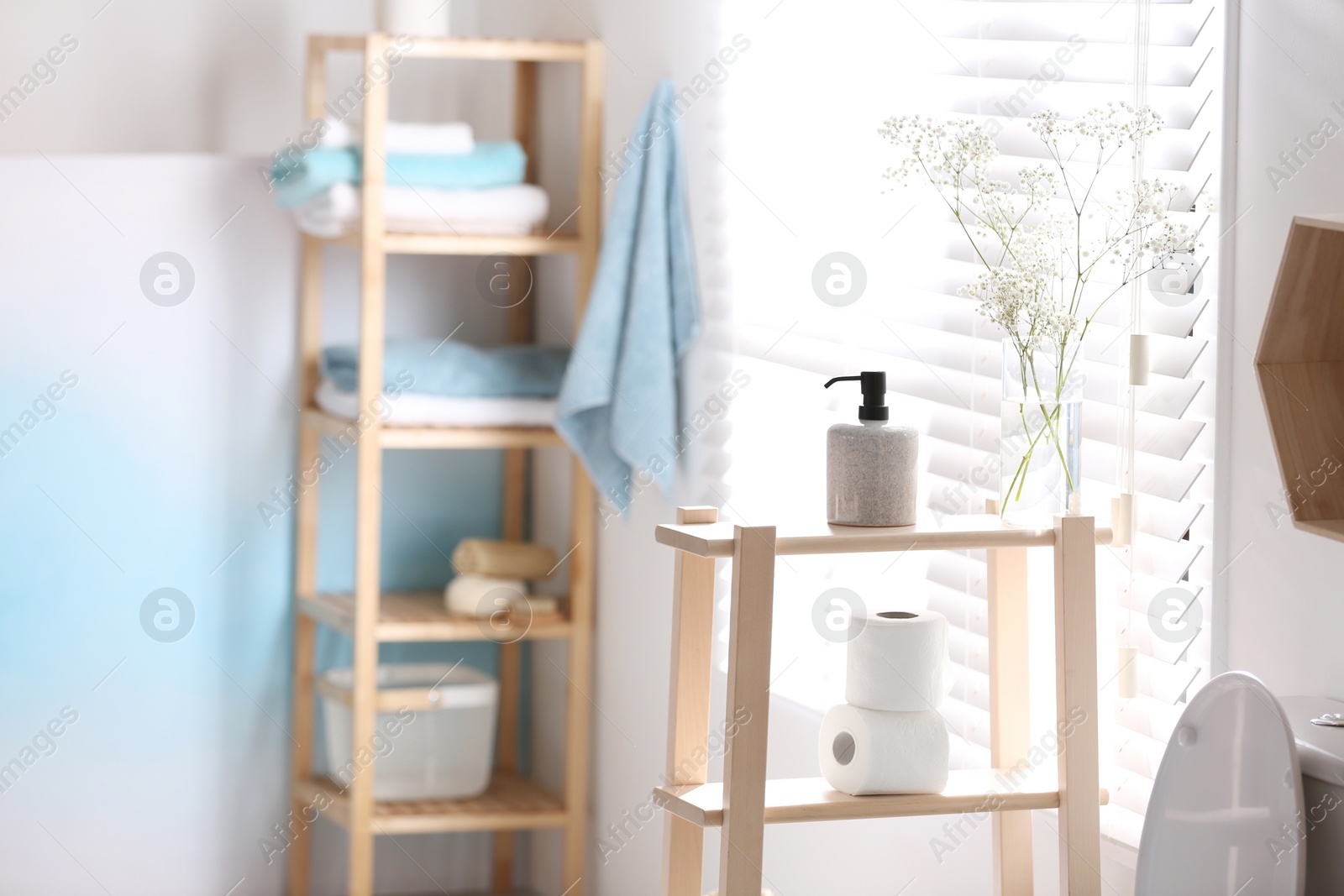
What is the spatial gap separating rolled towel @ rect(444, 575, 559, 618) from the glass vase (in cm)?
115

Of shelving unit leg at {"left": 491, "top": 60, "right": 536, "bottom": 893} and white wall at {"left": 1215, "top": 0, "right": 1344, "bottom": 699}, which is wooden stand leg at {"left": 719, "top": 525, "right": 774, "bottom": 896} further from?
shelving unit leg at {"left": 491, "top": 60, "right": 536, "bottom": 893}

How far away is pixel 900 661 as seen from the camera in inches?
45.9

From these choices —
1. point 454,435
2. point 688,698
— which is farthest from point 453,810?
point 688,698

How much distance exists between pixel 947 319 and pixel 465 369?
2.97 feet

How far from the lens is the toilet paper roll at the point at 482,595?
2207 mm

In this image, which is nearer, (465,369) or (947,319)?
(947,319)

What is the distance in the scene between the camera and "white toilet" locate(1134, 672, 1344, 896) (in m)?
0.97

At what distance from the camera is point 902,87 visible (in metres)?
1.54

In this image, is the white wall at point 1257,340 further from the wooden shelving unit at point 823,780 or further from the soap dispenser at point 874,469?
the soap dispenser at point 874,469

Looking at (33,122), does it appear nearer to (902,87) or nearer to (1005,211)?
(902,87)

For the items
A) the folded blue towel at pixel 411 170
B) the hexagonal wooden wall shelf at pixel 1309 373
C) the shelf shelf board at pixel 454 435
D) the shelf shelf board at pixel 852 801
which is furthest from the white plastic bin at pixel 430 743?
the hexagonal wooden wall shelf at pixel 1309 373

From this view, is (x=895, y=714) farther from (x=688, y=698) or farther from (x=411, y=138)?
(x=411, y=138)

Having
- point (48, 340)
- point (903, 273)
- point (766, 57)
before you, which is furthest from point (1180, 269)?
point (48, 340)

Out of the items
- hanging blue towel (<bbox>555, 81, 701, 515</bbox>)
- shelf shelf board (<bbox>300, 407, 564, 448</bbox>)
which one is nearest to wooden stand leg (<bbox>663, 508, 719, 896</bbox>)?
hanging blue towel (<bbox>555, 81, 701, 515</bbox>)
